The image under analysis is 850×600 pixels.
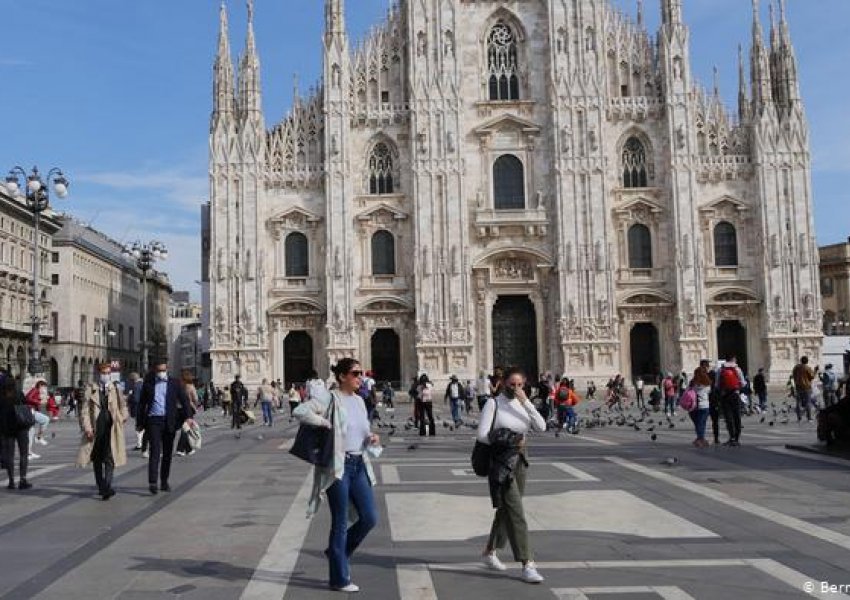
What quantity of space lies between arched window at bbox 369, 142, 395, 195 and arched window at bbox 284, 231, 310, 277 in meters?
4.13

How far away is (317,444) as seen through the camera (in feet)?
22.9

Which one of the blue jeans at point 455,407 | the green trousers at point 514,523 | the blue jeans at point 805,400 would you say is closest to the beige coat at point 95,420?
the green trousers at point 514,523

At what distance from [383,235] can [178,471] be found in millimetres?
31478

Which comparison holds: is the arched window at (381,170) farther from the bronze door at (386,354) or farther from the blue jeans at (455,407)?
the blue jeans at (455,407)

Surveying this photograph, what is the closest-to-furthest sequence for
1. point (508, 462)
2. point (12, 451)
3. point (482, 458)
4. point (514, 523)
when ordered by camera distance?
point (514, 523) → point (508, 462) → point (482, 458) → point (12, 451)

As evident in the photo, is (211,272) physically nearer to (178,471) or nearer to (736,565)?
(178,471)

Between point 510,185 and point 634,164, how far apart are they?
6065 mm

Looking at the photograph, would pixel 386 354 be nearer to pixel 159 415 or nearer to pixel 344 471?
pixel 159 415

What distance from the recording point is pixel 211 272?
4425cm

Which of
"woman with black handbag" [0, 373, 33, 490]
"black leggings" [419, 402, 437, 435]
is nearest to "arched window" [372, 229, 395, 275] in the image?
"black leggings" [419, 402, 437, 435]

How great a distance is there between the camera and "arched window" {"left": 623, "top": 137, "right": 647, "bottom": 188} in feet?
151

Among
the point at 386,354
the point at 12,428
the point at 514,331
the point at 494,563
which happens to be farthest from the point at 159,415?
the point at 514,331

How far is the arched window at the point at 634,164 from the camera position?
46.1 m

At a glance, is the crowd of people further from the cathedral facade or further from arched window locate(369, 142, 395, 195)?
arched window locate(369, 142, 395, 195)
